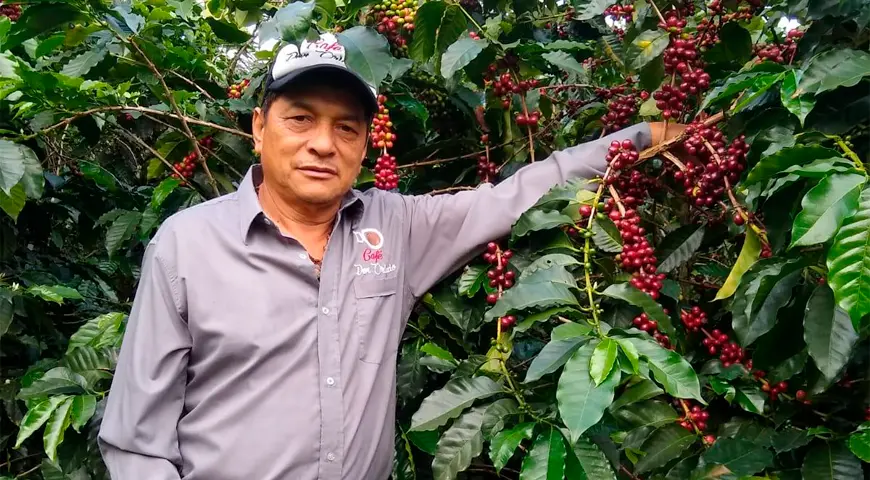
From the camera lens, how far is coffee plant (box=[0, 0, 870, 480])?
38.5 inches

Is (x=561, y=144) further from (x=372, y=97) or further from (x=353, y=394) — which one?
(x=353, y=394)

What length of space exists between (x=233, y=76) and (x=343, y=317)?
1407mm

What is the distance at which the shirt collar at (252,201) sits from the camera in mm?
1260

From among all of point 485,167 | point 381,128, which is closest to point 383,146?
point 381,128

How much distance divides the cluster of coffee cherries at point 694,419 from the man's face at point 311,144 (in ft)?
2.47

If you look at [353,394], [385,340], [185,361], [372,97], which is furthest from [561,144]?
[185,361]

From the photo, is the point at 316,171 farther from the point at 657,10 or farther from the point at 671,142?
the point at 657,10

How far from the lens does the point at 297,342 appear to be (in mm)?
1200

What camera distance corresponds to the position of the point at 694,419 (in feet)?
3.70

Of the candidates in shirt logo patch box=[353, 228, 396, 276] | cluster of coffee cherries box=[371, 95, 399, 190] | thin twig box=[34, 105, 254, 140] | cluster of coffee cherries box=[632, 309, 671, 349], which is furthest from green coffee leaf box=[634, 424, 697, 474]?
thin twig box=[34, 105, 254, 140]

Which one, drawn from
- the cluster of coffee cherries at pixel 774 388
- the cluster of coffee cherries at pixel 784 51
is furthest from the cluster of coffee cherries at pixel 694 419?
the cluster of coffee cherries at pixel 784 51

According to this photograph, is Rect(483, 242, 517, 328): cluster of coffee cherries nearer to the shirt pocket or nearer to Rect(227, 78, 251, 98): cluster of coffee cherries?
the shirt pocket

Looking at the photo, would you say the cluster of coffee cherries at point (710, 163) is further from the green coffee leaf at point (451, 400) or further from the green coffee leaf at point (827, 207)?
the green coffee leaf at point (451, 400)

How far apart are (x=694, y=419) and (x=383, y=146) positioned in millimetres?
915
